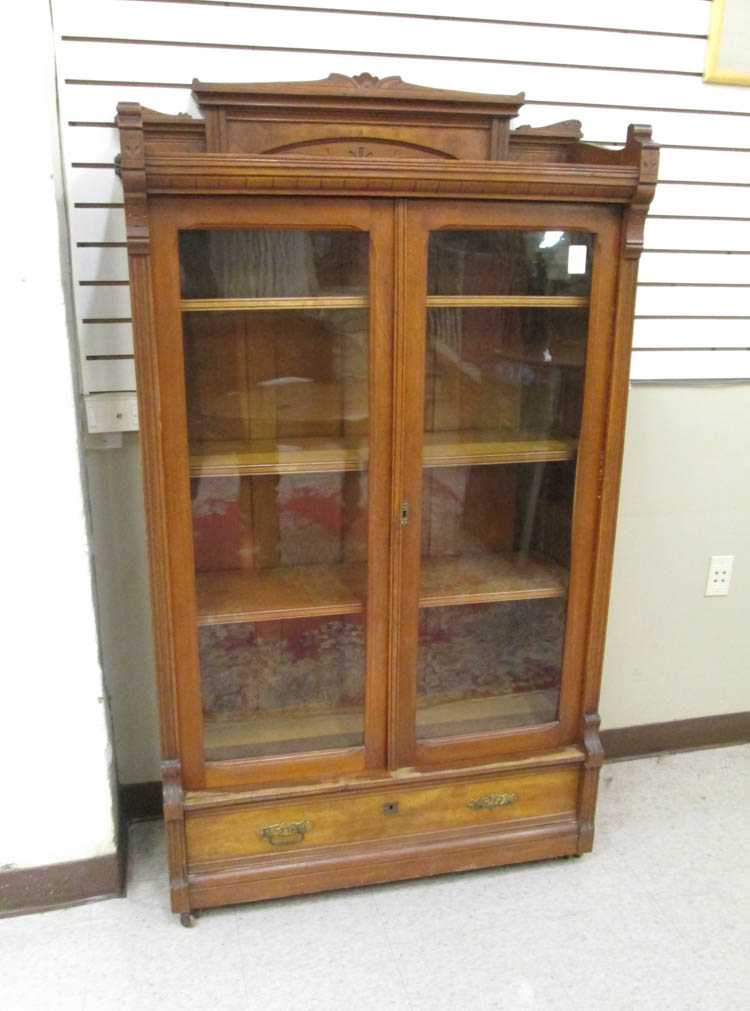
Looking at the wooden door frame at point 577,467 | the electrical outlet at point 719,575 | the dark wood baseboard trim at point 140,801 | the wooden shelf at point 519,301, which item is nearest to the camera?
the wooden door frame at point 577,467

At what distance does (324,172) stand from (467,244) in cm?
37

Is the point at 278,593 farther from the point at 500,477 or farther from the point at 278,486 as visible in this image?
the point at 500,477

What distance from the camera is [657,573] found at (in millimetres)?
2508

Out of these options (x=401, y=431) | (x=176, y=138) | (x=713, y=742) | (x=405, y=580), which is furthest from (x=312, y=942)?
(x=176, y=138)

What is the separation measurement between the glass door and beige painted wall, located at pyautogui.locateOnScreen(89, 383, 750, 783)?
47 cm

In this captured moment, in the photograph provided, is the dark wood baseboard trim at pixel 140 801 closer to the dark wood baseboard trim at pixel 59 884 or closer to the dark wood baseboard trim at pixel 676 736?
the dark wood baseboard trim at pixel 59 884

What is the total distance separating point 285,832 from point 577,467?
1136mm

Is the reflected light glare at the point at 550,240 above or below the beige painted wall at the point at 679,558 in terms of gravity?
above

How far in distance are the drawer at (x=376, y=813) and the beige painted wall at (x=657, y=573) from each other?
451 millimetres

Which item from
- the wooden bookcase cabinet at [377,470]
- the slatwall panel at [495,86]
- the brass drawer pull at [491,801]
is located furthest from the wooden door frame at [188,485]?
the slatwall panel at [495,86]

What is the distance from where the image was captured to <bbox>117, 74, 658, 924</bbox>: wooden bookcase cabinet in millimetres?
1701

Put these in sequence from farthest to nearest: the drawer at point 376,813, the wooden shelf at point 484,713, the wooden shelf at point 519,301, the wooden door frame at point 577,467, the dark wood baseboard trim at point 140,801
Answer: the dark wood baseboard trim at point 140,801 → the wooden shelf at point 484,713 → the drawer at point 376,813 → the wooden shelf at point 519,301 → the wooden door frame at point 577,467

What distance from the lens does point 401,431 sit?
1.81 m

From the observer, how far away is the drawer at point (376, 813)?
6.36 feet
